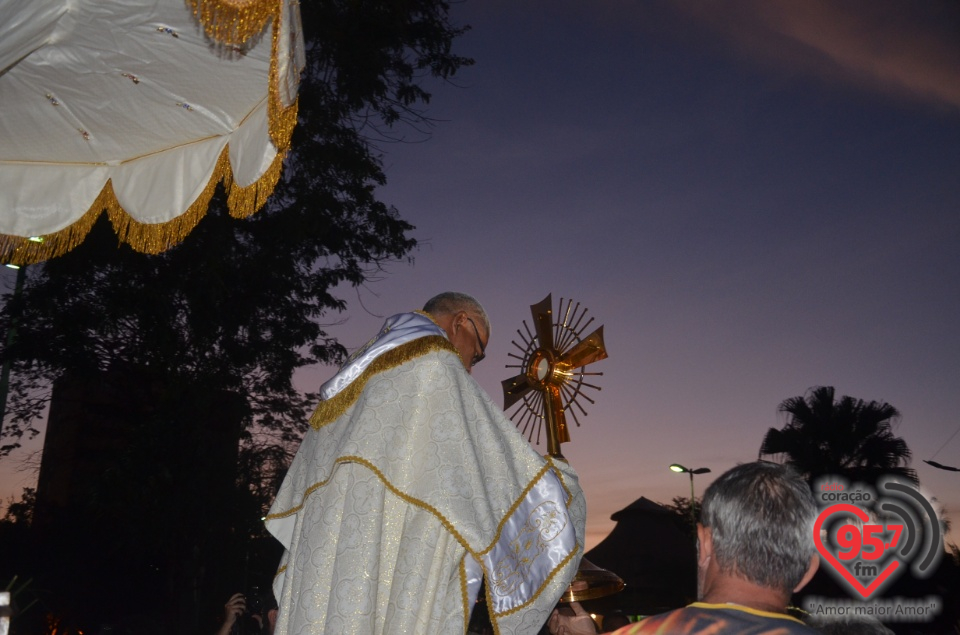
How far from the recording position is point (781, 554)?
6.39 ft

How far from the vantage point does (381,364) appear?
3.19 m

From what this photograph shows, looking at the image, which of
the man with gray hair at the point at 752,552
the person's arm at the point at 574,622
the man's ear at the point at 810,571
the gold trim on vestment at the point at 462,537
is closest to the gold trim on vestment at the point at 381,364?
the gold trim on vestment at the point at 462,537

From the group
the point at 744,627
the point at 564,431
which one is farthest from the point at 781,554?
the point at 564,431

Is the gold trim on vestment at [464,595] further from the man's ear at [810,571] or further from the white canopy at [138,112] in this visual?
the white canopy at [138,112]

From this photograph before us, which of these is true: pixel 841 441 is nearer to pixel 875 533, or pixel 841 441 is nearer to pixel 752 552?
pixel 875 533

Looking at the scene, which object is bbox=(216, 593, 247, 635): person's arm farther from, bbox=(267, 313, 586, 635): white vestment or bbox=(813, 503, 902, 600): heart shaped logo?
bbox=(813, 503, 902, 600): heart shaped logo

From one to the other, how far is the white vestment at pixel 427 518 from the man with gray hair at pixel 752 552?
916mm

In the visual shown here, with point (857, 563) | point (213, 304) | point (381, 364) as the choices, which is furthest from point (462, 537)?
point (213, 304)

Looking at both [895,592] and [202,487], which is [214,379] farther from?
[895,592]

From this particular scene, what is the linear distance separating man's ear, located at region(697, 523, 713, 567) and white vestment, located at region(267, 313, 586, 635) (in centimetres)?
86

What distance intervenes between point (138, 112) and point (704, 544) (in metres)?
2.66

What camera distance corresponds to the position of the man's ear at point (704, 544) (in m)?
2.06

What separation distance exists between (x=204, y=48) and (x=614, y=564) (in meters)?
19.2

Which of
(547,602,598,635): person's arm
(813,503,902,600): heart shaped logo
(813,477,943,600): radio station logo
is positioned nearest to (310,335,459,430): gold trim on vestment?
(547,602,598,635): person's arm
